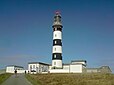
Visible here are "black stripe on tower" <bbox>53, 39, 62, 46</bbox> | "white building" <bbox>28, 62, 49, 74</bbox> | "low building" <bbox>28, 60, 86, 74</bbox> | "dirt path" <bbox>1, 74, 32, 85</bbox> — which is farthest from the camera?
"white building" <bbox>28, 62, 49, 74</bbox>

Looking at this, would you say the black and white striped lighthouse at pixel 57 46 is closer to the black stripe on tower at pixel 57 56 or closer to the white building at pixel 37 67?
the black stripe on tower at pixel 57 56

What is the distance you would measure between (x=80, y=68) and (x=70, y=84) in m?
52.6

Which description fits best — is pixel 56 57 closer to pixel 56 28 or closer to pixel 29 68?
pixel 56 28

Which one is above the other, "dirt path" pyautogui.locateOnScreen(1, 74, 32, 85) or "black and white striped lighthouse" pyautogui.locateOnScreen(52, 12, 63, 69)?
"black and white striped lighthouse" pyautogui.locateOnScreen(52, 12, 63, 69)

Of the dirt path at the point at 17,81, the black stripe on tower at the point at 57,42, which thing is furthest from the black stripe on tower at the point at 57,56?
the dirt path at the point at 17,81

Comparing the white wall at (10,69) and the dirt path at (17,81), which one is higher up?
the white wall at (10,69)

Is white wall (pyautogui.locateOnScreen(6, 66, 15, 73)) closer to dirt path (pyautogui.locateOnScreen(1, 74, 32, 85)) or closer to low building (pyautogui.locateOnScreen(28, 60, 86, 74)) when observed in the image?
low building (pyautogui.locateOnScreen(28, 60, 86, 74))

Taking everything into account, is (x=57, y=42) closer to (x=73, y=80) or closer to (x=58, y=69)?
(x=58, y=69)

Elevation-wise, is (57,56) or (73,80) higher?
(57,56)

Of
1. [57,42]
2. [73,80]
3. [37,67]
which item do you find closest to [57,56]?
[57,42]

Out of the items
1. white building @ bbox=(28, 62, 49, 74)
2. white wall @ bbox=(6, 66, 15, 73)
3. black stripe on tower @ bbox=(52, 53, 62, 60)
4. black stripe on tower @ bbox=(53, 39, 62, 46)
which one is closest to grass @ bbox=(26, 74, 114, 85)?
black stripe on tower @ bbox=(52, 53, 62, 60)

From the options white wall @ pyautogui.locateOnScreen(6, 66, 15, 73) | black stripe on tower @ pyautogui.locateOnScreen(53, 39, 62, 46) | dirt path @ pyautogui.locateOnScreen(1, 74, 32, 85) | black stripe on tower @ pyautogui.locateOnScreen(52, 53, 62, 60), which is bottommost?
dirt path @ pyautogui.locateOnScreen(1, 74, 32, 85)

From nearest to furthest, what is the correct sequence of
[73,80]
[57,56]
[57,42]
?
1. [73,80]
2. [57,56]
3. [57,42]

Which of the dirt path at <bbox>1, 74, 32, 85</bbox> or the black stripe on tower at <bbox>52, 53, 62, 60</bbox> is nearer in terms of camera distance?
the dirt path at <bbox>1, 74, 32, 85</bbox>
